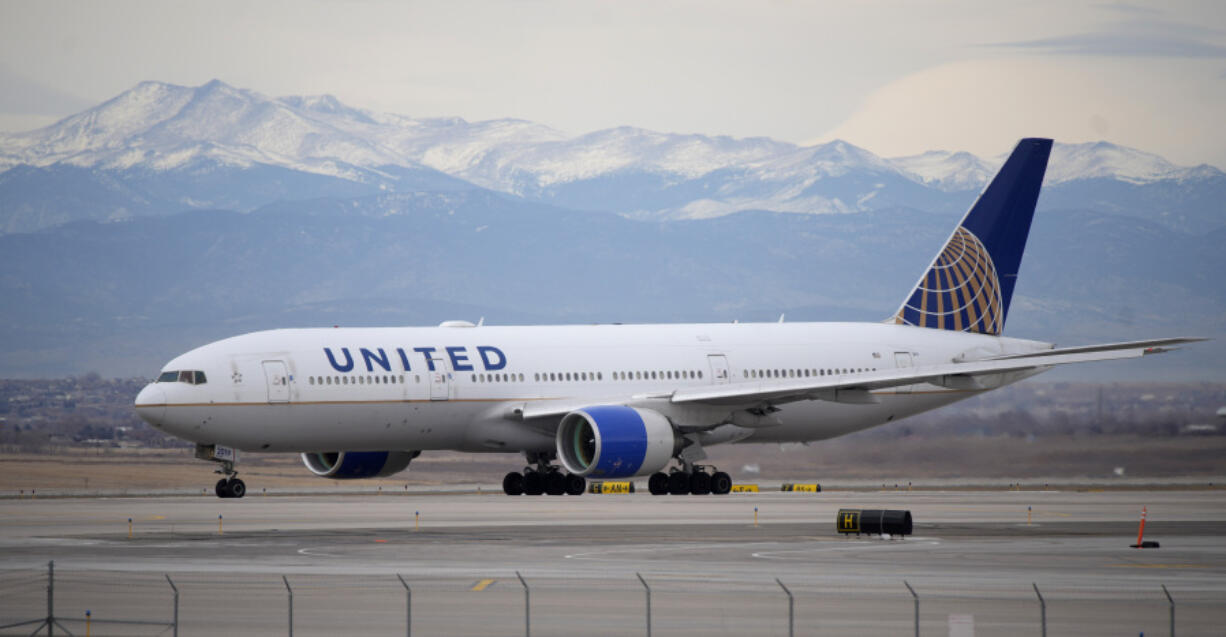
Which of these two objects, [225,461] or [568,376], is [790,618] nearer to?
A: [225,461]

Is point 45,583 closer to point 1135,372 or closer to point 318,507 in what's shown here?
point 318,507

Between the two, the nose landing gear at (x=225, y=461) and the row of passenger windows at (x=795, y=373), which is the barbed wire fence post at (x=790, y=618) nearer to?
the nose landing gear at (x=225, y=461)

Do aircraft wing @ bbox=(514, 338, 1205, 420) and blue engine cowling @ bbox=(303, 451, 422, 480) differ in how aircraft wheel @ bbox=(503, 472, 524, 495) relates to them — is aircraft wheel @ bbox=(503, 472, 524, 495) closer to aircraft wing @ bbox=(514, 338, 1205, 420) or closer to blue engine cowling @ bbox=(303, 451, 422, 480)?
blue engine cowling @ bbox=(303, 451, 422, 480)

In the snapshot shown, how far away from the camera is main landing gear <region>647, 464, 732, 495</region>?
49594 millimetres

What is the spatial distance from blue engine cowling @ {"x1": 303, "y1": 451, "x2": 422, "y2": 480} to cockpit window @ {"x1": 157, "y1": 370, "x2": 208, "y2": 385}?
5826 mm

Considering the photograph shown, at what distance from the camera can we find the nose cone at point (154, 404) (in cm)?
4334

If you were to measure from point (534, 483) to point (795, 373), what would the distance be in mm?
8700

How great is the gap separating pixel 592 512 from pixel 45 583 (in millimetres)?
19200

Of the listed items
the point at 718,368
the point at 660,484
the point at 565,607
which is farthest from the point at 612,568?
the point at 718,368

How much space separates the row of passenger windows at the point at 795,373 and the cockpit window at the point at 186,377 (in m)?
16.3

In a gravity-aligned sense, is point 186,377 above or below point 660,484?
above

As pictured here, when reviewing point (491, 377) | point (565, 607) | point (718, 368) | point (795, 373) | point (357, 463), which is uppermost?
point (718, 368)

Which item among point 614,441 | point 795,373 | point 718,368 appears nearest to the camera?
point 614,441

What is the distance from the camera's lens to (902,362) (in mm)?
53438
